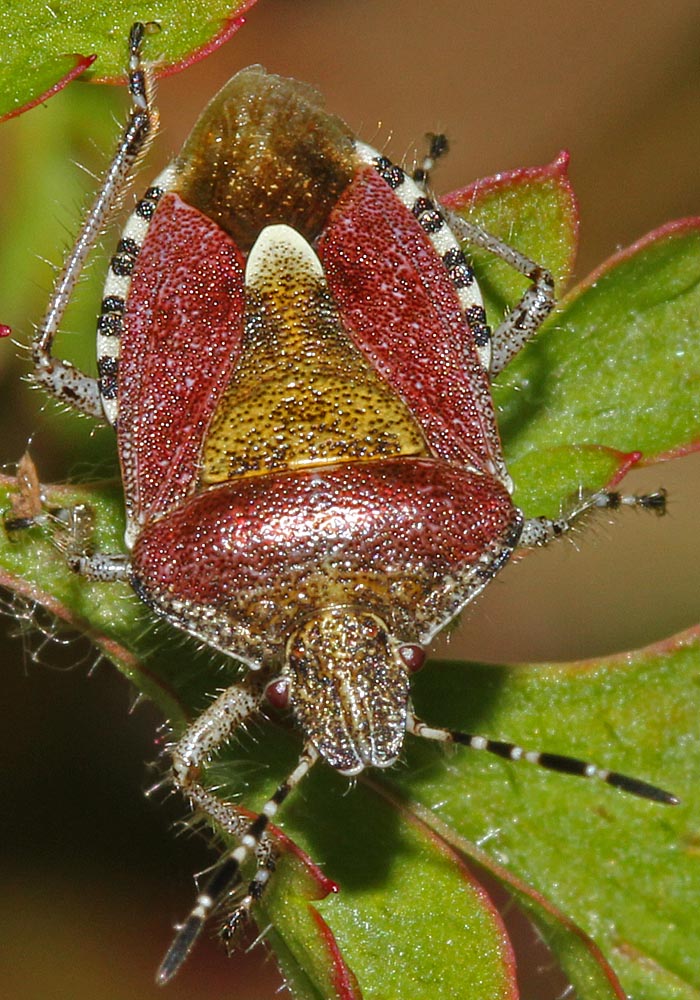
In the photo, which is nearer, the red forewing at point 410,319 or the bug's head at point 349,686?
the bug's head at point 349,686

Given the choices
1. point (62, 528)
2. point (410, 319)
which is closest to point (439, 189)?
point (410, 319)

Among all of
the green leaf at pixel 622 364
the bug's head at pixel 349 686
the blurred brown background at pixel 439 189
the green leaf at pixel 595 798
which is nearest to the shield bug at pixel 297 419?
the bug's head at pixel 349 686

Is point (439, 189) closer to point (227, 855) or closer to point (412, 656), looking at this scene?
point (412, 656)

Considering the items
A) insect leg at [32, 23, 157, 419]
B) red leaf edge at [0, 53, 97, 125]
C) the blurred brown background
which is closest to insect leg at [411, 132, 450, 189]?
the blurred brown background

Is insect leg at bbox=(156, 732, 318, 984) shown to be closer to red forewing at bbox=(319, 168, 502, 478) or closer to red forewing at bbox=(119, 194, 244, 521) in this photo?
red forewing at bbox=(119, 194, 244, 521)

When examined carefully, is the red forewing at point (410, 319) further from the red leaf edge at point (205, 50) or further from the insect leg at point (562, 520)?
the red leaf edge at point (205, 50)

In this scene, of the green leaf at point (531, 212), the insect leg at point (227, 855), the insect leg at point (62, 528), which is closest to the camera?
the insect leg at point (227, 855)

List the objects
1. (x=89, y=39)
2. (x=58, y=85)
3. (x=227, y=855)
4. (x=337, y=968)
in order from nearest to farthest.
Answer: (x=337, y=968) < (x=227, y=855) < (x=58, y=85) < (x=89, y=39)
